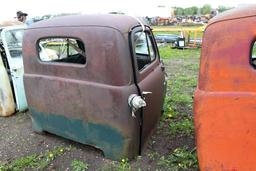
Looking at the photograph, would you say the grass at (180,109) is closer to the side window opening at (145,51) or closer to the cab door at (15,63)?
the side window opening at (145,51)

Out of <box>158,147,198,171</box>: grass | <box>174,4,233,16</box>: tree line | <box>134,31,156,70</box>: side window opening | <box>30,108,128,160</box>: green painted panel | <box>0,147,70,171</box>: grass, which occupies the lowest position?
<box>158,147,198,171</box>: grass

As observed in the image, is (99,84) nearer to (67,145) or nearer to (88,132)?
(88,132)

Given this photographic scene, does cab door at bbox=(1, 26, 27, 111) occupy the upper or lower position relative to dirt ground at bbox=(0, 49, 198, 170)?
upper

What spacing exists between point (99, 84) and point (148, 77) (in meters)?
0.67

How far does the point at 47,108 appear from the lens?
4027mm

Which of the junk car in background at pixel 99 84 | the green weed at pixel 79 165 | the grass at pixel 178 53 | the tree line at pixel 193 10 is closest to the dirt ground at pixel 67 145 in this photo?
the green weed at pixel 79 165

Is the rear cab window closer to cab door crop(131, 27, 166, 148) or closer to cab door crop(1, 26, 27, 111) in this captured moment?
cab door crop(131, 27, 166, 148)

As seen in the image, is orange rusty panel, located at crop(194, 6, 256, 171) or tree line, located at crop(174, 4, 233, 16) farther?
tree line, located at crop(174, 4, 233, 16)

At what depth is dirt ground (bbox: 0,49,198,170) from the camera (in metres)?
3.64

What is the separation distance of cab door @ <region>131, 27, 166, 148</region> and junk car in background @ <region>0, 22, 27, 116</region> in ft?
7.30

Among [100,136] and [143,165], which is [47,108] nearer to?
[100,136]

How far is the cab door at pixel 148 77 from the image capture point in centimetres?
351

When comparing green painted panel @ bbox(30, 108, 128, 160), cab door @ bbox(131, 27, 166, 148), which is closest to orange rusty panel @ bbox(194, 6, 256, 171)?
cab door @ bbox(131, 27, 166, 148)

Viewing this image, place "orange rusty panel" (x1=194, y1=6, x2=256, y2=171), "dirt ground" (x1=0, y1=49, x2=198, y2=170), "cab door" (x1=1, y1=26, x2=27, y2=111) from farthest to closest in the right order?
"cab door" (x1=1, y1=26, x2=27, y2=111) → "dirt ground" (x1=0, y1=49, x2=198, y2=170) → "orange rusty panel" (x1=194, y1=6, x2=256, y2=171)
